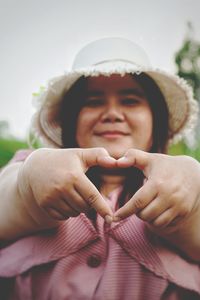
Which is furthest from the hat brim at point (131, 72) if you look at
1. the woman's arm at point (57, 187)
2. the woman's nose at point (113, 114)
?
the woman's arm at point (57, 187)

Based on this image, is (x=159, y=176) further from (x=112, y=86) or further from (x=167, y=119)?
(x=167, y=119)

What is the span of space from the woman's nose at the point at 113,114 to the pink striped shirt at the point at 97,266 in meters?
0.33

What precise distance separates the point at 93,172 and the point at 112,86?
26cm

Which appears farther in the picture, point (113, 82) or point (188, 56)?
point (188, 56)

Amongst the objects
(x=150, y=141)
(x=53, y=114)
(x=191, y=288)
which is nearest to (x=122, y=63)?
(x=150, y=141)

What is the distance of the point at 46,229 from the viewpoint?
879 mm

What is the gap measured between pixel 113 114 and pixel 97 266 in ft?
1.43

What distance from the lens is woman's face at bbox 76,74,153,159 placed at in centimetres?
111

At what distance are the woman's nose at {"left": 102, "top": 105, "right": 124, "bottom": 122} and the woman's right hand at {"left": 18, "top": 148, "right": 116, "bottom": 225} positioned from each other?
0.38 metres

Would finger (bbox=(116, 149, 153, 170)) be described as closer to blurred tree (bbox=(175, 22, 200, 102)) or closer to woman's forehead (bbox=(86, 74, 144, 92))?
woman's forehead (bbox=(86, 74, 144, 92))

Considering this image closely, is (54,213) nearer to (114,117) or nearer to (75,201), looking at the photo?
(75,201)

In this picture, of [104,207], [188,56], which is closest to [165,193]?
[104,207]

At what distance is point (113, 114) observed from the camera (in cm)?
110

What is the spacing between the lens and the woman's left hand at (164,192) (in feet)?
2.19
